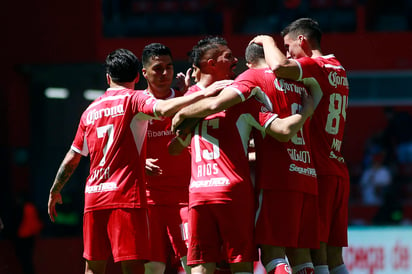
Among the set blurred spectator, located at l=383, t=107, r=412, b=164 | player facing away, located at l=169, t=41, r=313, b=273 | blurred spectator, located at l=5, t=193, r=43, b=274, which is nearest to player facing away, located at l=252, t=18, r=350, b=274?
player facing away, located at l=169, t=41, r=313, b=273

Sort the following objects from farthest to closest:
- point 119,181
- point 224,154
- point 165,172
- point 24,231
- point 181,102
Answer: point 24,231, point 165,172, point 119,181, point 181,102, point 224,154

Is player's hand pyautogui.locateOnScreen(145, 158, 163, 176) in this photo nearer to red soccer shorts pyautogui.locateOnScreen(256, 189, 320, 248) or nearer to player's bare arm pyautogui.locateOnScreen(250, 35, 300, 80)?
red soccer shorts pyautogui.locateOnScreen(256, 189, 320, 248)

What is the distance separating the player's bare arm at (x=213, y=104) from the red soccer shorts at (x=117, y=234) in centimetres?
95

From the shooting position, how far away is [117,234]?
6188mm

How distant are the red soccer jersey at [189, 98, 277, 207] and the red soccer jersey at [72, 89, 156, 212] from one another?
536 mm

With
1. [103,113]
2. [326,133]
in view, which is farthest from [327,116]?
[103,113]

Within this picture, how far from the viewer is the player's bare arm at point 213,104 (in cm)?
571

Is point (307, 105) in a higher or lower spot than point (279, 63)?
lower

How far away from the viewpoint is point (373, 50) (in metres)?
18.7

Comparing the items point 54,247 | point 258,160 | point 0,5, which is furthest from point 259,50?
point 0,5

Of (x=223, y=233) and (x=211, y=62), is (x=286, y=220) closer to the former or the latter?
(x=223, y=233)

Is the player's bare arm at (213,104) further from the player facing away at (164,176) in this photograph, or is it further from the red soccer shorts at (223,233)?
the player facing away at (164,176)

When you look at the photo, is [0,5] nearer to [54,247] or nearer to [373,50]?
[54,247]

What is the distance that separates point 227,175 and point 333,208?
115 cm
